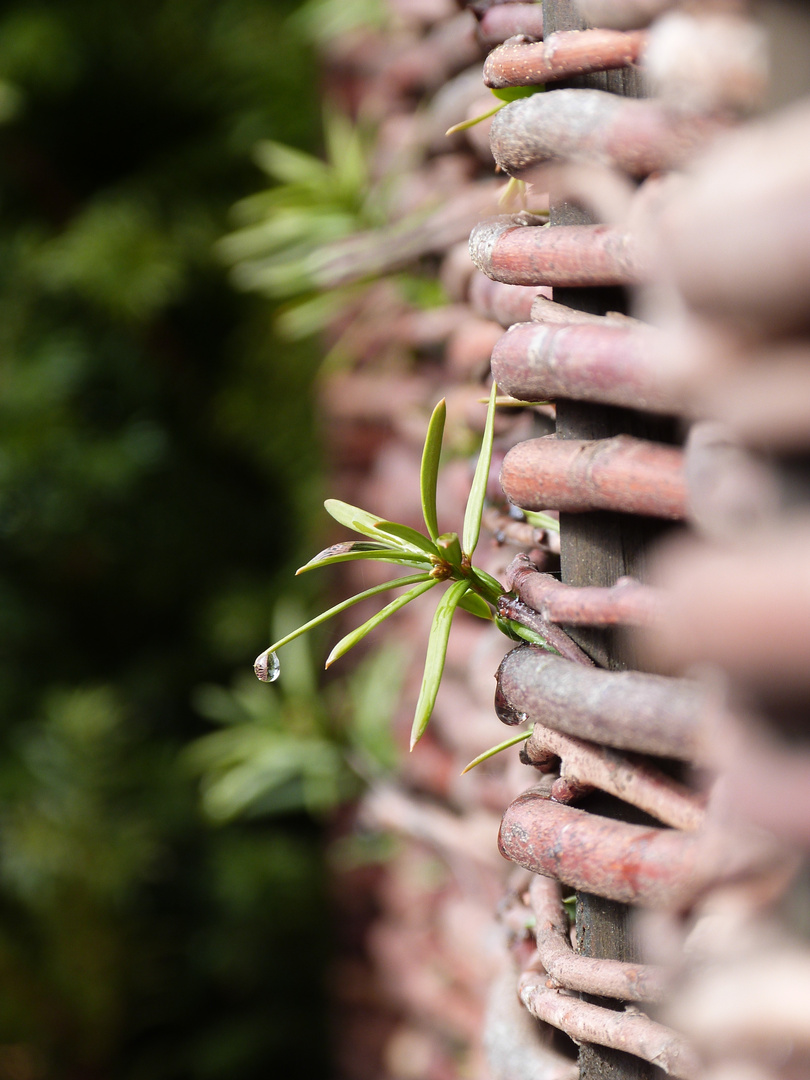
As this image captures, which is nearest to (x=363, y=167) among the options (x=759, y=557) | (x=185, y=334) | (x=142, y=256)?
(x=142, y=256)

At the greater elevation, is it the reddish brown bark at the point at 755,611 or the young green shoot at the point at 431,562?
the young green shoot at the point at 431,562

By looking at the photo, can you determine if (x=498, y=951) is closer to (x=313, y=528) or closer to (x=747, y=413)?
(x=747, y=413)

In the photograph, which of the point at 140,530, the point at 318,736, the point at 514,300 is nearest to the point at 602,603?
the point at 514,300

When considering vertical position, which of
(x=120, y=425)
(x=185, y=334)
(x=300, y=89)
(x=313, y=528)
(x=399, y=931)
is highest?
(x=300, y=89)

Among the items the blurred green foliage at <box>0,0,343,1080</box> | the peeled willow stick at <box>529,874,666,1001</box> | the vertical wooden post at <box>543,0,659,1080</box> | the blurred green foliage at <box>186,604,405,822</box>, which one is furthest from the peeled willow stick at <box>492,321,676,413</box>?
the blurred green foliage at <box>0,0,343,1080</box>

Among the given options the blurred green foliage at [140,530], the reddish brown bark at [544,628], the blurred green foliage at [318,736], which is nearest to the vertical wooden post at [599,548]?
the reddish brown bark at [544,628]

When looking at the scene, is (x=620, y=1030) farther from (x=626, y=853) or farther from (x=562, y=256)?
(x=562, y=256)

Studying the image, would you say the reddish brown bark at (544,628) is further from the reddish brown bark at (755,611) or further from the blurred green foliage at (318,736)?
the blurred green foliage at (318,736)
